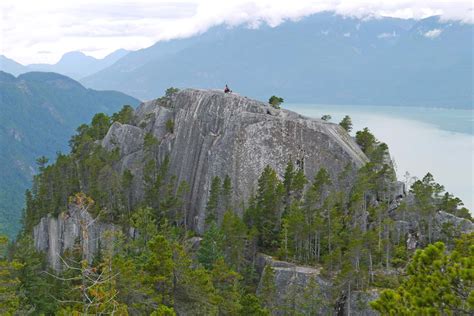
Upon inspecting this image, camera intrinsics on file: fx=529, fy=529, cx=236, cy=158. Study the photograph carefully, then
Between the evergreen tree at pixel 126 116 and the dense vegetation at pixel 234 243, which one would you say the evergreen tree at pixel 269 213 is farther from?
the evergreen tree at pixel 126 116

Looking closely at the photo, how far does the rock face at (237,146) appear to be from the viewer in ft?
183

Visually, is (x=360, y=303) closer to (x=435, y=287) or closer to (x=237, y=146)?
(x=435, y=287)

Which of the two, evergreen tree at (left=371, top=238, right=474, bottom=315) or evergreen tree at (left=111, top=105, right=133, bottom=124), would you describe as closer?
evergreen tree at (left=371, top=238, right=474, bottom=315)

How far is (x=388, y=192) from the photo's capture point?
172ft

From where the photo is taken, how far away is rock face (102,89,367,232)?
55.7m

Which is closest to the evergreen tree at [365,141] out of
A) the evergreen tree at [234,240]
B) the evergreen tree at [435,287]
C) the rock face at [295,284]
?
the rock face at [295,284]

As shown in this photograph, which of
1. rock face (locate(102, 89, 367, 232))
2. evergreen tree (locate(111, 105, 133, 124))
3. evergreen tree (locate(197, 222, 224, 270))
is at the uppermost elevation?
evergreen tree (locate(111, 105, 133, 124))

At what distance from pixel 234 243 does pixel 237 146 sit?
48.0 ft

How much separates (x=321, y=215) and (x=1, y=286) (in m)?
29.8

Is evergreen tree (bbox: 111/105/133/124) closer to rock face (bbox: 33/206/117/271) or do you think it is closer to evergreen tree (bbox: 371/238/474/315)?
rock face (bbox: 33/206/117/271)

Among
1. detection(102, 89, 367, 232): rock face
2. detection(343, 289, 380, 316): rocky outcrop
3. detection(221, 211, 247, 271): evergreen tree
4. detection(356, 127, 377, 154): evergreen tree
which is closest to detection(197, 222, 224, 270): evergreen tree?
detection(221, 211, 247, 271): evergreen tree

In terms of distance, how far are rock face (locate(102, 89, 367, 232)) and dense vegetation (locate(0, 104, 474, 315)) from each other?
150cm

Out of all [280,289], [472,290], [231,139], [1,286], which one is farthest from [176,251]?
[231,139]

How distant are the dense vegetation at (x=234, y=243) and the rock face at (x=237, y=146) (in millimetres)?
1500
